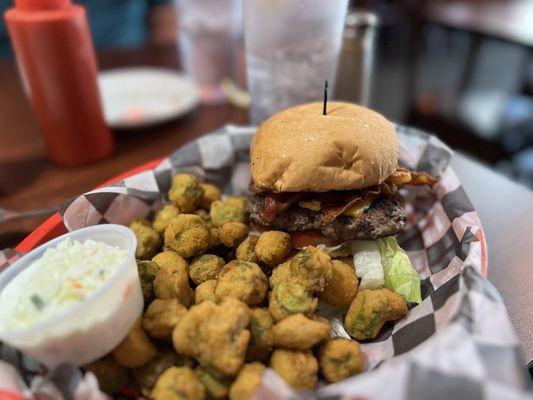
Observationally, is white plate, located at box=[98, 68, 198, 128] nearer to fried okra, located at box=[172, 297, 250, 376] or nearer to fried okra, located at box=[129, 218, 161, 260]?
fried okra, located at box=[129, 218, 161, 260]

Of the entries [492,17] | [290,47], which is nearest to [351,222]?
[290,47]

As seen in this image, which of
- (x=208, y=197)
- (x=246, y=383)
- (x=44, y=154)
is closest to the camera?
(x=246, y=383)

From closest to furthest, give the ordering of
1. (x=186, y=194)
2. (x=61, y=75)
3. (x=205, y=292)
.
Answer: (x=205, y=292) < (x=186, y=194) < (x=61, y=75)

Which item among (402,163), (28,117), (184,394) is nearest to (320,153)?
(402,163)

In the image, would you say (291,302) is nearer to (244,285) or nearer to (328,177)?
(244,285)

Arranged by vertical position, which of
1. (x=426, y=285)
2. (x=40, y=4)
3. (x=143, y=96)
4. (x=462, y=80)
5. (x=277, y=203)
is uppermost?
(x=40, y=4)

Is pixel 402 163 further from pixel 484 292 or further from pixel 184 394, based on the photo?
pixel 184 394

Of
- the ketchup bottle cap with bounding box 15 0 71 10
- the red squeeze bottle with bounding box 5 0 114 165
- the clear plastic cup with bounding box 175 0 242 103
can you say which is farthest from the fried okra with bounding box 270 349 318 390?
the clear plastic cup with bounding box 175 0 242 103
